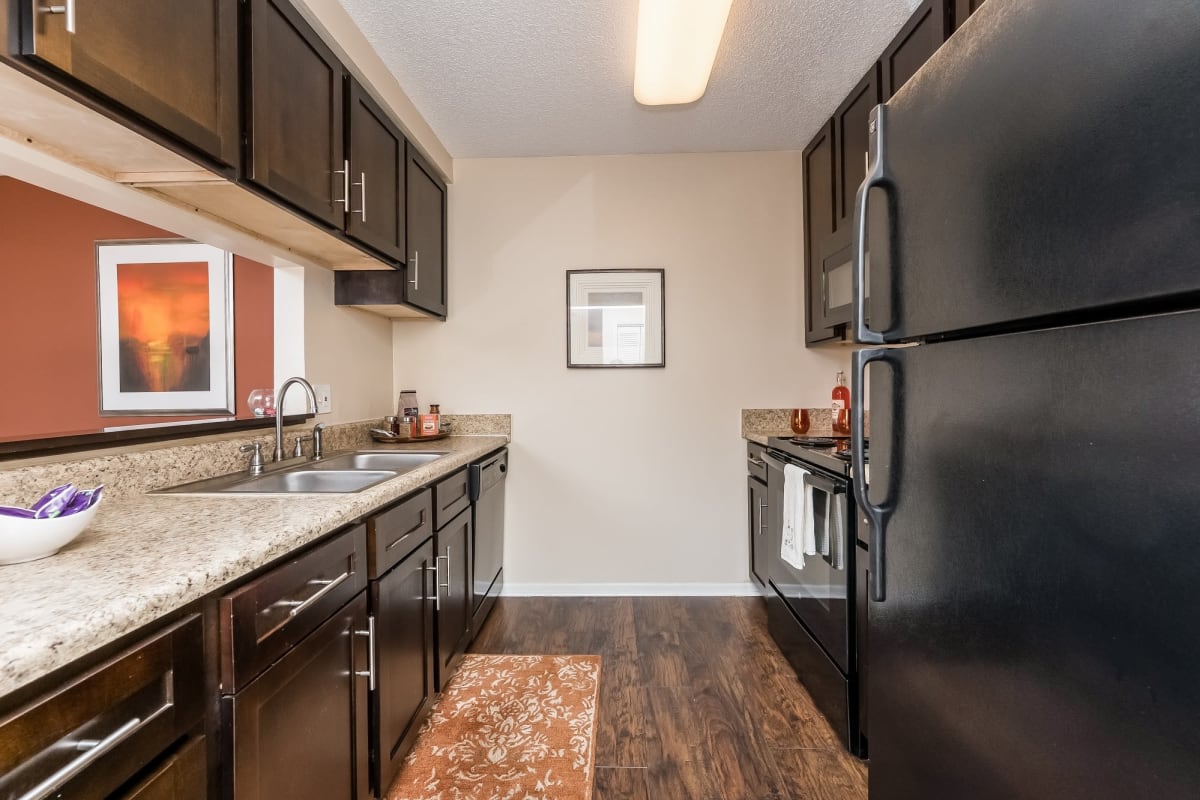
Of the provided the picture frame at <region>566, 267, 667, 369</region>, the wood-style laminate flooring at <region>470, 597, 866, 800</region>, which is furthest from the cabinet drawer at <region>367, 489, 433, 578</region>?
the picture frame at <region>566, 267, 667, 369</region>

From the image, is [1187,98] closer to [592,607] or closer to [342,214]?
[342,214]

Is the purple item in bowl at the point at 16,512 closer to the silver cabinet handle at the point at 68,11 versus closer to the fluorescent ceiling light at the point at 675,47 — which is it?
the silver cabinet handle at the point at 68,11

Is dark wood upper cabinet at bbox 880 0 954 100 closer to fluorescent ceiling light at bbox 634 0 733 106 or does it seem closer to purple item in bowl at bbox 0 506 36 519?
fluorescent ceiling light at bbox 634 0 733 106

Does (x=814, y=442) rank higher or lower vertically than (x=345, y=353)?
lower

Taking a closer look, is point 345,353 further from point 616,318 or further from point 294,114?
point 616,318

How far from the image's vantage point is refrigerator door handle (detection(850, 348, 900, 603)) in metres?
0.90

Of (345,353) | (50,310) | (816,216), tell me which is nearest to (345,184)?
(345,353)

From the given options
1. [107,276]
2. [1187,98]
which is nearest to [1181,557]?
[1187,98]

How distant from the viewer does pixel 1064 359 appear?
0.55 m

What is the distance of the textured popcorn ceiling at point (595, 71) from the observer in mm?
1946

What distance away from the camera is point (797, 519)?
2051mm

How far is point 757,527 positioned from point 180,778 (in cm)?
253

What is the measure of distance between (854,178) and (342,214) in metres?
2.09

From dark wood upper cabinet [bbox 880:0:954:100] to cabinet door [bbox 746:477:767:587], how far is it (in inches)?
70.9
